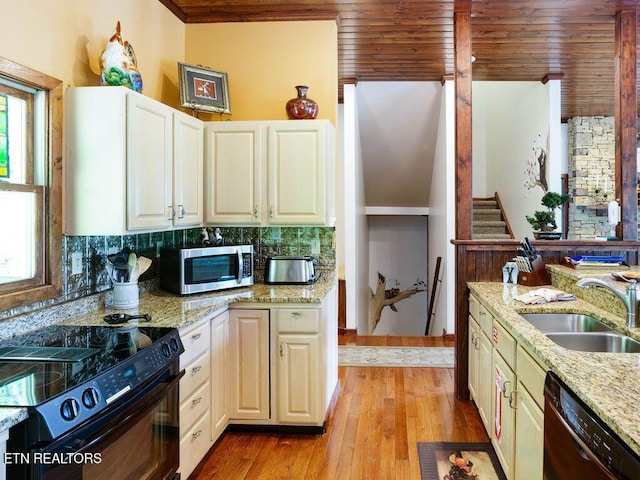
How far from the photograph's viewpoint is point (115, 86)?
2.41 meters

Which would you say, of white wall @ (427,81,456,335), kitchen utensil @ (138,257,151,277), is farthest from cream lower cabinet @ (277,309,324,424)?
white wall @ (427,81,456,335)

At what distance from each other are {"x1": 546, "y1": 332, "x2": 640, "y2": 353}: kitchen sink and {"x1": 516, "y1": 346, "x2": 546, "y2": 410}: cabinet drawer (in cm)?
28

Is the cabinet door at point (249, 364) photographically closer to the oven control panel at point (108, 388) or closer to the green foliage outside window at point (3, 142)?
the oven control panel at point (108, 388)

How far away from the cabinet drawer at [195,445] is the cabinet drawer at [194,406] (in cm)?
4

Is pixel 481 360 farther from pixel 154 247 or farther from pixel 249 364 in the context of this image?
pixel 154 247

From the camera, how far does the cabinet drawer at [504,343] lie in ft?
7.41

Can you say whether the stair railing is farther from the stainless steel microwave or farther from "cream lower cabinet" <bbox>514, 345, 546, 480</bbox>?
"cream lower cabinet" <bbox>514, 345, 546, 480</bbox>

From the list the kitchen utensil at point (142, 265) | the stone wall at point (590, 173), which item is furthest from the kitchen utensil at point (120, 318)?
the stone wall at point (590, 173)

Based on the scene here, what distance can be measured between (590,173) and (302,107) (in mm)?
5553

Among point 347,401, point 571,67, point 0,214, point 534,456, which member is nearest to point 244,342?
point 347,401

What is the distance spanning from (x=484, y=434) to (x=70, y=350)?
2465mm

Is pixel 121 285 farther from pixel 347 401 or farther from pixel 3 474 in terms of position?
pixel 347 401

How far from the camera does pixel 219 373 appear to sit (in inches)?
110

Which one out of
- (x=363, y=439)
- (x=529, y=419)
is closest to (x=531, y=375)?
(x=529, y=419)
